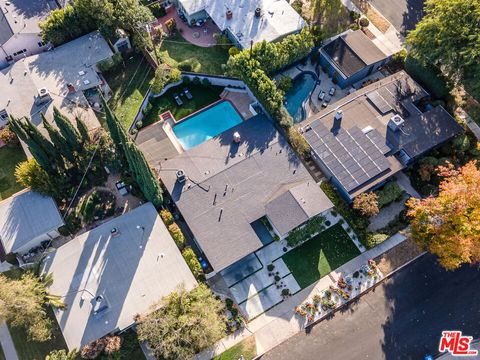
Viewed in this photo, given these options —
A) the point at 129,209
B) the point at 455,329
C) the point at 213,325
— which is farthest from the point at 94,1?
the point at 455,329

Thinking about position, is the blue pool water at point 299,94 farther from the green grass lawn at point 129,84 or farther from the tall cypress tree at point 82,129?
the tall cypress tree at point 82,129

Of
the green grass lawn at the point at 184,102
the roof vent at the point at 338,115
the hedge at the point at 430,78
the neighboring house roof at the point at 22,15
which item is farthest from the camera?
the neighboring house roof at the point at 22,15

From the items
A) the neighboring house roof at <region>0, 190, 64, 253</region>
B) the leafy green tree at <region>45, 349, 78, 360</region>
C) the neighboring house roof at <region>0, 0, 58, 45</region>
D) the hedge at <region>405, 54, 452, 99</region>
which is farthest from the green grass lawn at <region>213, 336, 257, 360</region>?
the neighboring house roof at <region>0, 0, 58, 45</region>

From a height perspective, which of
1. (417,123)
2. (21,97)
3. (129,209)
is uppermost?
(21,97)

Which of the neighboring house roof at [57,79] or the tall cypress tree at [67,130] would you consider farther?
the neighboring house roof at [57,79]

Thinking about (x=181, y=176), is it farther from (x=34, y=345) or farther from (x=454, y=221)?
(x=454, y=221)

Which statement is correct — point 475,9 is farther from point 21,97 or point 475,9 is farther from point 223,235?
point 21,97

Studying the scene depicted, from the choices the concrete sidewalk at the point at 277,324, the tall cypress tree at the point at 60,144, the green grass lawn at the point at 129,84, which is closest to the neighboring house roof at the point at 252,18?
the green grass lawn at the point at 129,84
